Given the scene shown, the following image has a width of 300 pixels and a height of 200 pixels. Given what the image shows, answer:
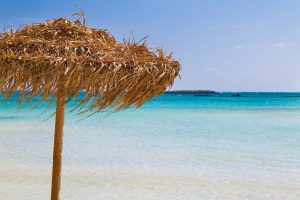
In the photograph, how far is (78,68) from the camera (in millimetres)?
2301

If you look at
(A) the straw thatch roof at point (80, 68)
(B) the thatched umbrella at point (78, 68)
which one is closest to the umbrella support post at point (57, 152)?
(B) the thatched umbrella at point (78, 68)

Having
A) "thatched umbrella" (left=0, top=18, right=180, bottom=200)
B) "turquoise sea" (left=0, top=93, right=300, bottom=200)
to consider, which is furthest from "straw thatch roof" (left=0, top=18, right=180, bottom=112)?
"turquoise sea" (left=0, top=93, right=300, bottom=200)

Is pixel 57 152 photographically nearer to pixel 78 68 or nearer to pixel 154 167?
pixel 78 68

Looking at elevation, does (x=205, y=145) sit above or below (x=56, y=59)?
below

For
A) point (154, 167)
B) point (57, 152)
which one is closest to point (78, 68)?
point (57, 152)

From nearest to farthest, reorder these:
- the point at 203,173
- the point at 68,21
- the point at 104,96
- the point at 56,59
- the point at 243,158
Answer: the point at 56,59 → the point at 104,96 → the point at 68,21 → the point at 203,173 → the point at 243,158

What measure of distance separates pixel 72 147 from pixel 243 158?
→ 2752 millimetres

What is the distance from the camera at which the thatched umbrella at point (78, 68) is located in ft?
7.63

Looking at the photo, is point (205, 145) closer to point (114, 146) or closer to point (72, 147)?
point (114, 146)

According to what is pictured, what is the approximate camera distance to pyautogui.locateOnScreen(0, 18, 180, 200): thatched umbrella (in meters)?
2.33

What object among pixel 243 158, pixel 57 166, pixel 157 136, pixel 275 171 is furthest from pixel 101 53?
pixel 157 136

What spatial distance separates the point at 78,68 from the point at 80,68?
0.01 meters

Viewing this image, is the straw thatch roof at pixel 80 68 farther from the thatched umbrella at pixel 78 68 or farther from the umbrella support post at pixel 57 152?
the umbrella support post at pixel 57 152

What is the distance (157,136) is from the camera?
9.67 m
